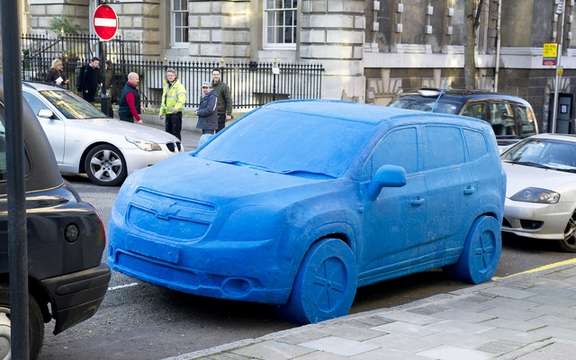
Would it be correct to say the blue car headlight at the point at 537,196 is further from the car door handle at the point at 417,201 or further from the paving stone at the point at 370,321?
the paving stone at the point at 370,321

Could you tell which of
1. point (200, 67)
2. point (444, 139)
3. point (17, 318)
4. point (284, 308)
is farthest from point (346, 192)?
point (200, 67)

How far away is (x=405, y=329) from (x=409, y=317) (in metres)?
0.41

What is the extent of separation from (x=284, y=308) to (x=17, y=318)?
11.1 feet

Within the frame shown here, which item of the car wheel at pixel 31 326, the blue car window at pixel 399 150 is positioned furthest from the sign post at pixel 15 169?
the blue car window at pixel 399 150

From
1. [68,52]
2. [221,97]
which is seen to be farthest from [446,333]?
[68,52]

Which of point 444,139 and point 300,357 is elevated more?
point 444,139

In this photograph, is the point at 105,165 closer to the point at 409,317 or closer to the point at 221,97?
the point at 221,97

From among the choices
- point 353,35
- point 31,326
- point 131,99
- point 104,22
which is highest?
point 104,22

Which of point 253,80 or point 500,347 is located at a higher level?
point 253,80

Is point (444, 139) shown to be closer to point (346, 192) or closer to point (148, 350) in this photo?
point (346, 192)

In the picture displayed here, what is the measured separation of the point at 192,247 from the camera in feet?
20.8

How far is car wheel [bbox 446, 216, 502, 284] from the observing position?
27.8 ft

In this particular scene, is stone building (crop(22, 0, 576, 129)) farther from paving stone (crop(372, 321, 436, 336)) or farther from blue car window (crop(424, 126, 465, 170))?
paving stone (crop(372, 321, 436, 336))

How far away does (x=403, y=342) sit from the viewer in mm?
5832
